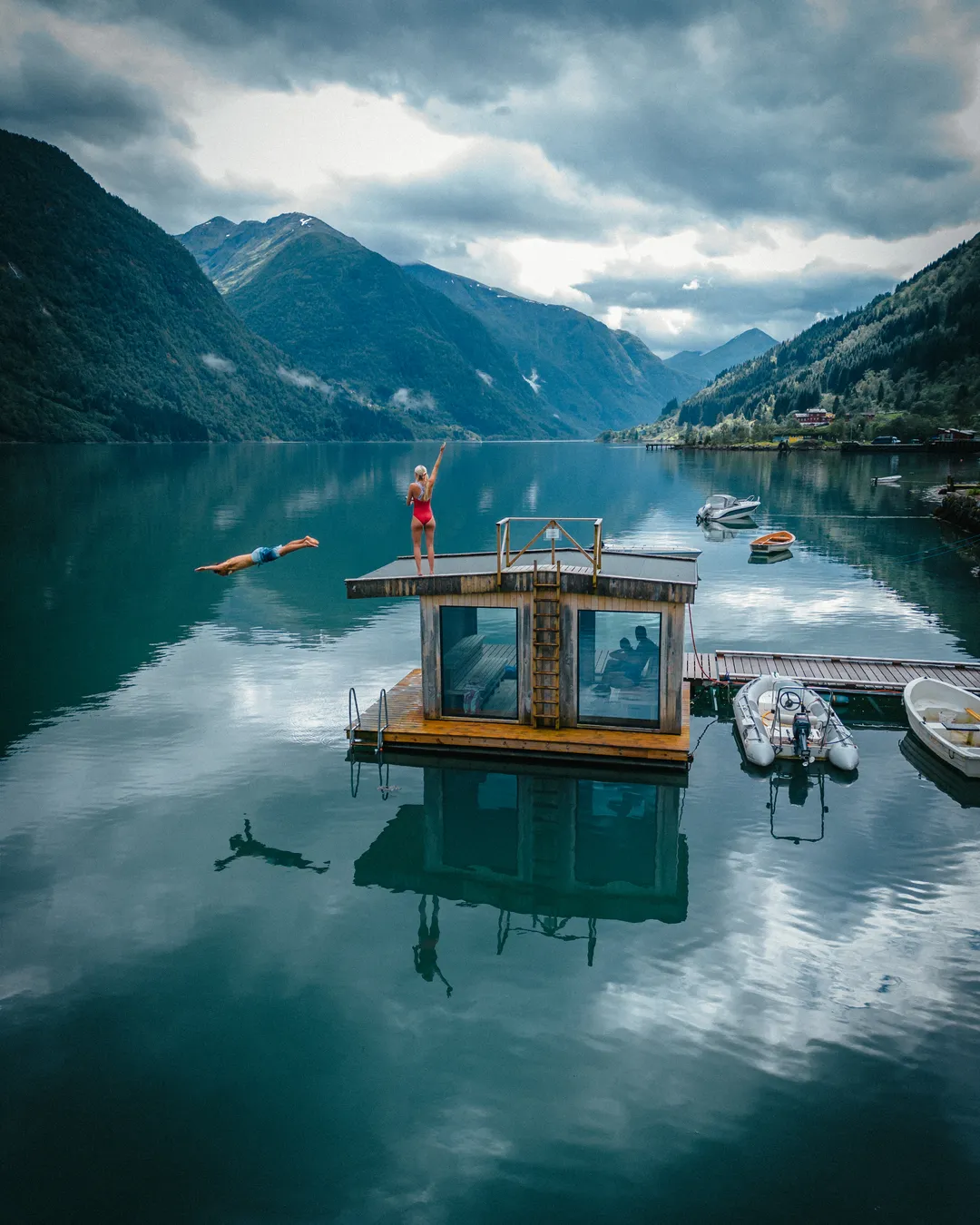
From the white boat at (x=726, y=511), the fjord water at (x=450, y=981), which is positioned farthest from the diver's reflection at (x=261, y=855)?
the white boat at (x=726, y=511)

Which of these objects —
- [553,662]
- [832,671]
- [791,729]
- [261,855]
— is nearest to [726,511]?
[832,671]

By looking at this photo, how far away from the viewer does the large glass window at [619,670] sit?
22.0 m

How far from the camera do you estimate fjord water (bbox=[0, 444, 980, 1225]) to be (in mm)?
10305

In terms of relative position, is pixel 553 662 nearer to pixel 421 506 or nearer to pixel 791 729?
pixel 421 506

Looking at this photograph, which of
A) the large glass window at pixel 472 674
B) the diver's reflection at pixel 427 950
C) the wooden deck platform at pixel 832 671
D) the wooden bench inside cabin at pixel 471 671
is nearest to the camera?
the diver's reflection at pixel 427 950

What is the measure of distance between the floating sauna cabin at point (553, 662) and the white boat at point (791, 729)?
2298mm

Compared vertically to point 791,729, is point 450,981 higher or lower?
lower

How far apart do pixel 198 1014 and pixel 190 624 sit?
31366mm

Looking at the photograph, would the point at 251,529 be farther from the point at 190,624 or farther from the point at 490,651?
the point at 490,651

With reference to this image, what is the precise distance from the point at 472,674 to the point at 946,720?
593 inches

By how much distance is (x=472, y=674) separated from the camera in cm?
2397

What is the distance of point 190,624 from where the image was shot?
137 feet

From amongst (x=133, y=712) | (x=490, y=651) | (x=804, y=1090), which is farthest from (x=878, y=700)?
(x=133, y=712)

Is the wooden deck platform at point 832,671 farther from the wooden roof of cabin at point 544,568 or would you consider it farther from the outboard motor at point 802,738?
the wooden roof of cabin at point 544,568
